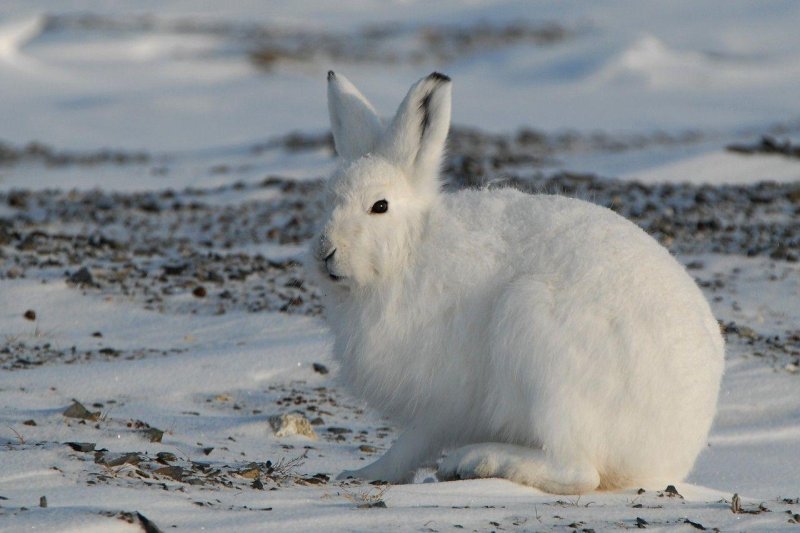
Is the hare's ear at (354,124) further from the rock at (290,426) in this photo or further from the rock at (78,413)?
the rock at (78,413)

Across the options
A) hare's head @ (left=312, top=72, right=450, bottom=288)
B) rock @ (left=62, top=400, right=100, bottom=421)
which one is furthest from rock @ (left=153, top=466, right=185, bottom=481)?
rock @ (left=62, top=400, right=100, bottom=421)

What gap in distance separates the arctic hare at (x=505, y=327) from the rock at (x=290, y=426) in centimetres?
79

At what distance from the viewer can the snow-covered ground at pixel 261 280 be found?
3375mm

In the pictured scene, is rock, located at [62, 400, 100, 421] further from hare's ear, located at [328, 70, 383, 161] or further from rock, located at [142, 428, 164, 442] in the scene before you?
hare's ear, located at [328, 70, 383, 161]

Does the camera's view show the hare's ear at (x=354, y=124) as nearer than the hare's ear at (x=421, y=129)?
No

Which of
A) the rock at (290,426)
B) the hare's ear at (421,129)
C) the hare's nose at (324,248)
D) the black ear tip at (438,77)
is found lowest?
the rock at (290,426)

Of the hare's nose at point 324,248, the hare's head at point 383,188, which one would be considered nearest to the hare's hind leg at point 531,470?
the hare's head at point 383,188

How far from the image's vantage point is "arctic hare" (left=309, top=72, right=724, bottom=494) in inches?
147

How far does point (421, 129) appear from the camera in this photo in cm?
408

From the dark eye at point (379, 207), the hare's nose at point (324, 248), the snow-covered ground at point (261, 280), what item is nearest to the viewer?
the snow-covered ground at point (261, 280)

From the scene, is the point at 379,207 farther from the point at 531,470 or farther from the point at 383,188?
the point at 531,470

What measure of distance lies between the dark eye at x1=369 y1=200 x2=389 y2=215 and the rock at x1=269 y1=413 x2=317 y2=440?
121 centimetres

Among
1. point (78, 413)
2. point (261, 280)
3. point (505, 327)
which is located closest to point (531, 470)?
point (505, 327)

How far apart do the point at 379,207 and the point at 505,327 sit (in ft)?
2.00
